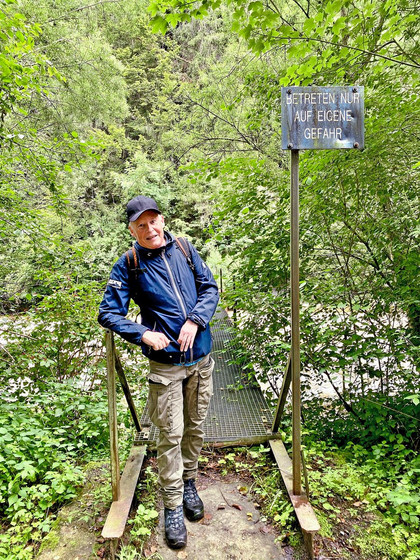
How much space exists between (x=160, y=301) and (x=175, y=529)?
4.17 ft

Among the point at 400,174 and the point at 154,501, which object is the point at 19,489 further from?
the point at 400,174

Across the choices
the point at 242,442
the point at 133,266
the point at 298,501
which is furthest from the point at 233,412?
the point at 133,266

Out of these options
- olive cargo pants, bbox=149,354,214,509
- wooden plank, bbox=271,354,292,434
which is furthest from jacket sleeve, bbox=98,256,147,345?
wooden plank, bbox=271,354,292,434

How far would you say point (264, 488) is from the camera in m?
2.37

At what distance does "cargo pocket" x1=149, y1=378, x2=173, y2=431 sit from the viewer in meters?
1.90

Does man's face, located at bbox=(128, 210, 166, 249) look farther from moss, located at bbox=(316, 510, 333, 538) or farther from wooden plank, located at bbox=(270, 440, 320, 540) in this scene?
moss, located at bbox=(316, 510, 333, 538)

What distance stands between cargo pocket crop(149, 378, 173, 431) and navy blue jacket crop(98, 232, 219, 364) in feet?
0.49

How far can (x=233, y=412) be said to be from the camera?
3.31 m

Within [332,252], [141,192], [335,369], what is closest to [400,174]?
[332,252]

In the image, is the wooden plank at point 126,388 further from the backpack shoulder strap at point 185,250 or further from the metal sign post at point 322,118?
the metal sign post at point 322,118

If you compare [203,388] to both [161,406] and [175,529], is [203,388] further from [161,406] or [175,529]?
[175,529]

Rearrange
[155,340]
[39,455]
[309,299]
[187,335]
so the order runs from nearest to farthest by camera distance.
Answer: [155,340] < [187,335] < [39,455] < [309,299]

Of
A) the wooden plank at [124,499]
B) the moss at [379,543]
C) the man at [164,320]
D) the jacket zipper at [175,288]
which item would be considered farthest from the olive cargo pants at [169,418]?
the moss at [379,543]

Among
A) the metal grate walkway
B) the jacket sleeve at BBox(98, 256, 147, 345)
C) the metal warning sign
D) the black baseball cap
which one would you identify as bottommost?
the metal grate walkway
